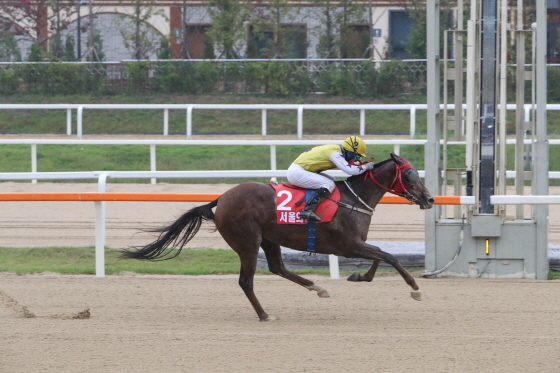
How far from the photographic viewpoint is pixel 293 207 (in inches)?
246

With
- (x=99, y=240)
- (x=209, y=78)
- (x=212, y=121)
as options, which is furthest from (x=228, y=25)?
(x=99, y=240)

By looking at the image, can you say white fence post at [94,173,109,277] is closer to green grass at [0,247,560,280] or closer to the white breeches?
green grass at [0,247,560,280]

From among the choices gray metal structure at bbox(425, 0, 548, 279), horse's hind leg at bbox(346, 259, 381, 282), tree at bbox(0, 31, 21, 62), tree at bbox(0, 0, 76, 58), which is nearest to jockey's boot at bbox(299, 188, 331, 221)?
horse's hind leg at bbox(346, 259, 381, 282)

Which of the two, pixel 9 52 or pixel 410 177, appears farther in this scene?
pixel 9 52

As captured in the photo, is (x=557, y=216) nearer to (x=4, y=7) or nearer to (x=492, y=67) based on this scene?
(x=492, y=67)

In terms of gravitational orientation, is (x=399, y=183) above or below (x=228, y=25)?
below

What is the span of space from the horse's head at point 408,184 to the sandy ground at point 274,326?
2.65 feet

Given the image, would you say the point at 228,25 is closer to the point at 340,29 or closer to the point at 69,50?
the point at 340,29

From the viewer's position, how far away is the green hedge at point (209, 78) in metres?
18.0

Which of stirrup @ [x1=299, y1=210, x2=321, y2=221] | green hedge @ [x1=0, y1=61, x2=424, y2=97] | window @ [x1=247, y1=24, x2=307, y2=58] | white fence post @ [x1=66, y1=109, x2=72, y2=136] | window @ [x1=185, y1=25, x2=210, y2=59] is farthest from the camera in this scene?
window @ [x1=185, y1=25, x2=210, y2=59]

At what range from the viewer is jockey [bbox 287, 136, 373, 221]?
246 inches

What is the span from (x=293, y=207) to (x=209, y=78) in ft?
40.1

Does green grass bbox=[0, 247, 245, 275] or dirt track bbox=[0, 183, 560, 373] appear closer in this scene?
dirt track bbox=[0, 183, 560, 373]

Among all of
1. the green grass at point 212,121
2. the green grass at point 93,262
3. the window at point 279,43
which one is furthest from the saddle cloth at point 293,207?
the window at point 279,43
